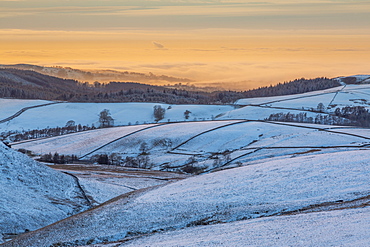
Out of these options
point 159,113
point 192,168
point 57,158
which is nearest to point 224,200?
point 192,168

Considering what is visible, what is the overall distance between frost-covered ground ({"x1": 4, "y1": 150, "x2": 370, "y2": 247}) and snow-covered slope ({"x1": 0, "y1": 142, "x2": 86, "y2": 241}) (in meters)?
3.68

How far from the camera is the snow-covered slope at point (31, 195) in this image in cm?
4503

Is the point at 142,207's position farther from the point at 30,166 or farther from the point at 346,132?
the point at 346,132

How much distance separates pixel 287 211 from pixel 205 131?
77.0 metres

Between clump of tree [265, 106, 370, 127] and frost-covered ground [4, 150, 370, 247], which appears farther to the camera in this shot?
clump of tree [265, 106, 370, 127]

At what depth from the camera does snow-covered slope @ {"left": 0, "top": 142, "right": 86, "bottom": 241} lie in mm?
45031

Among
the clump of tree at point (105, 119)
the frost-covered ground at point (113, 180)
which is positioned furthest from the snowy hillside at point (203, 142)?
the clump of tree at point (105, 119)

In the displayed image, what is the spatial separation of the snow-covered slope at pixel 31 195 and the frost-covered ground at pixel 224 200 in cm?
368

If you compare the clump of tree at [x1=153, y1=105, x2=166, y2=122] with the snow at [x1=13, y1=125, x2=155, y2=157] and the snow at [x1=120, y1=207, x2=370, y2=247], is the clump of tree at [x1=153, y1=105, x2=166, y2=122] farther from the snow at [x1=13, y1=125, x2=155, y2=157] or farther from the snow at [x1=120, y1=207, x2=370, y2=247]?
the snow at [x1=120, y1=207, x2=370, y2=247]

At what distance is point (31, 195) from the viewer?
51.7m

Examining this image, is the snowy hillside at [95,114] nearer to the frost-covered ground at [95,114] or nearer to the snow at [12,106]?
the frost-covered ground at [95,114]

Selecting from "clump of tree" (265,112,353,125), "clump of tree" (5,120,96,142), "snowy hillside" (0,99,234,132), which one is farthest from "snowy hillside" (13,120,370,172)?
"snowy hillside" (0,99,234,132)

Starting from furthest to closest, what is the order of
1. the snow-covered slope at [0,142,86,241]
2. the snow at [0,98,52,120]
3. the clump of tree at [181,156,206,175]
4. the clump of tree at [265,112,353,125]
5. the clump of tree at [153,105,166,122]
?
1. the snow at [0,98,52,120]
2. the clump of tree at [153,105,166,122]
3. the clump of tree at [265,112,353,125]
4. the clump of tree at [181,156,206,175]
5. the snow-covered slope at [0,142,86,241]

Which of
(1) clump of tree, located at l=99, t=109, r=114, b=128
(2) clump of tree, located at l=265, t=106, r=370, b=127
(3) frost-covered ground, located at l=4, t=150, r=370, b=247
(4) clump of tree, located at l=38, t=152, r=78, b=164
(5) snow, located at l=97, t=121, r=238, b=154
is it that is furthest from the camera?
(1) clump of tree, located at l=99, t=109, r=114, b=128
